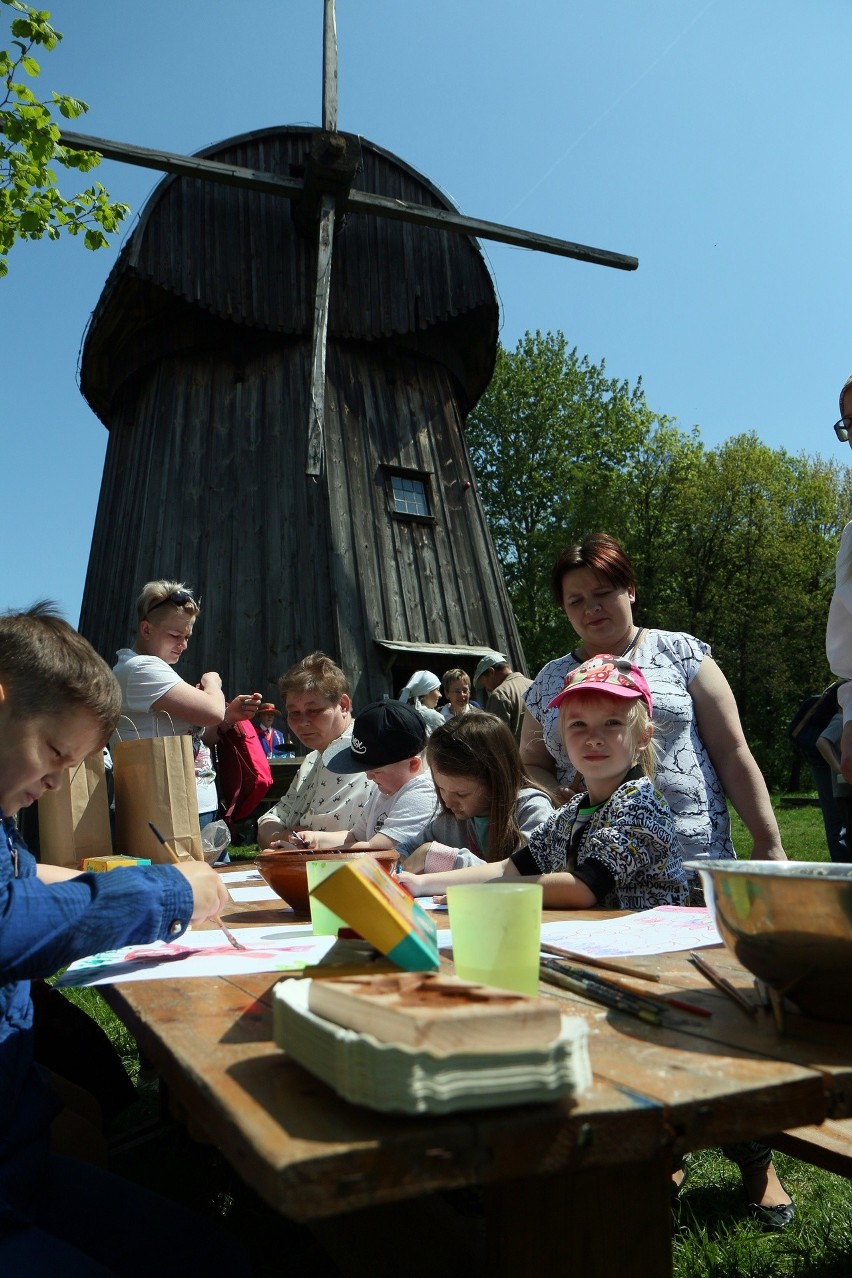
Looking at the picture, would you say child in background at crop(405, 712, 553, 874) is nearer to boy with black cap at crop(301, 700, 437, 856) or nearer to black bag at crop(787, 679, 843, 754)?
boy with black cap at crop(301, 700, 437, 856)

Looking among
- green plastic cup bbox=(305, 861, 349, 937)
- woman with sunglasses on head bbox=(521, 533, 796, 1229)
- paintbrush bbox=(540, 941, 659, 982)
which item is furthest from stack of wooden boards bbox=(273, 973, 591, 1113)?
woman with sunglasses on head bbox=(521, 533, 796, 1229)

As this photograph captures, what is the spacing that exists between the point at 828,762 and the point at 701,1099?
9.29ft

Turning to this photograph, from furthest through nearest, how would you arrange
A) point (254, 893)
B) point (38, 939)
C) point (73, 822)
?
point (73, 822) → point (254, 893) → point (38, 939)

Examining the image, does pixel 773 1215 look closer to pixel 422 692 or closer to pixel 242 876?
pixel 242 876

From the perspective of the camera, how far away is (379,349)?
10.9 m

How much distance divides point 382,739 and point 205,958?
5.58 feet

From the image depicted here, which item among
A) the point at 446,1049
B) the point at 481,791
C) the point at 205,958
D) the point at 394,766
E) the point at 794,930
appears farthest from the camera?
the point at 394,766

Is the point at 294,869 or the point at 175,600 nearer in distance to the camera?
the point at 294,869

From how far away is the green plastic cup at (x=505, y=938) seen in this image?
1.09 m

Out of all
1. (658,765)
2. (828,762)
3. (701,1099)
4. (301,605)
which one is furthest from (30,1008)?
(301,605)

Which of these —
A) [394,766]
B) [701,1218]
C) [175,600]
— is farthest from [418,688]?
[701,1218]

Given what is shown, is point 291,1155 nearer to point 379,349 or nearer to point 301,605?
point 301,605

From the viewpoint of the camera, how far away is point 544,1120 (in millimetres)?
730

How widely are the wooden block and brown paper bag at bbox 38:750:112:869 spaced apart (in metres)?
2.22
